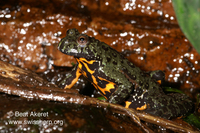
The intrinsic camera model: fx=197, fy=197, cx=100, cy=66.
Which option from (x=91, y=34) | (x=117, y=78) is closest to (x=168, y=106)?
(x=117, y=78)

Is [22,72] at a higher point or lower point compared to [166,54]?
lower

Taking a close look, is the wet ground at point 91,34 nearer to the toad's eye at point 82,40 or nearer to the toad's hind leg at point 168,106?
the toad's hind leg at point 168,106

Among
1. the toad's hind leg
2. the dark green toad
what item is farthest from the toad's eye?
the toad's hind leg

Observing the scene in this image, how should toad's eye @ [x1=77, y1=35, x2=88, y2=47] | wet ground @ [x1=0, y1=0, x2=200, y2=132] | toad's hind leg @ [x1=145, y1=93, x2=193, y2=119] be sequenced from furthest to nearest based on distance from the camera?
wet ground @ [x1=0, y1=0, x2=200, y2=132], toad's hind leg @ [x1=145, y1=93, x2=193, y2=119], toad's eye @ [x1=77, y1=35, x2=88, y2=47]

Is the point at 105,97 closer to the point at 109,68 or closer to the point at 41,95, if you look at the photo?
the point at 109,68

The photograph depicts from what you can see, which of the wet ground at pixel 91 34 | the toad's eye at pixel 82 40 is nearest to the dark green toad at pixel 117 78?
the toad's eye at pixel 82 40

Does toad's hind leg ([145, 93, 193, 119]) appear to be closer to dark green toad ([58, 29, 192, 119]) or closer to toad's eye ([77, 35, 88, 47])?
dark green toad ([58, 29, 192, 119])

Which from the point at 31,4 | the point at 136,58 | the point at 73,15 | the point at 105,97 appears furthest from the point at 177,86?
the point at 31,4
